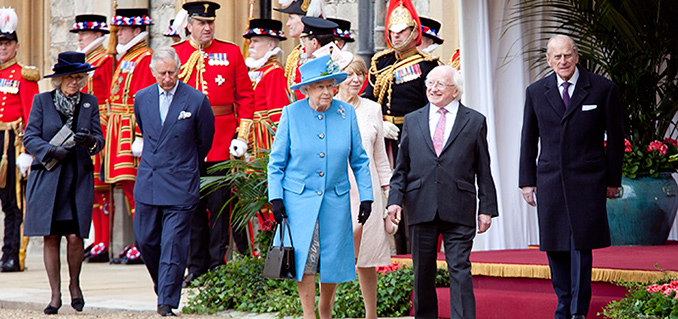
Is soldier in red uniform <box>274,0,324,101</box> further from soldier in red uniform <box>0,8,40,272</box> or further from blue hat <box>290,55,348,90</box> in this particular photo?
soldier in red uniform <box>0,8,40,272</box>

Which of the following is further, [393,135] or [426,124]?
[393,135]

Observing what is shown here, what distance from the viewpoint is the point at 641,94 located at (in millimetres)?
8453

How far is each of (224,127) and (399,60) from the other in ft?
6.31

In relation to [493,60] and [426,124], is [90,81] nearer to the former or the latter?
[493,60]

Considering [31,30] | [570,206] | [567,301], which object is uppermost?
[31,30]

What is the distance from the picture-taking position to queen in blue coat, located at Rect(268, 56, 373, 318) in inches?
237

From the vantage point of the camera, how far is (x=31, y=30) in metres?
15.9

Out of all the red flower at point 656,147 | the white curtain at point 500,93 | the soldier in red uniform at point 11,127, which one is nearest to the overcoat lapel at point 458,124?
the red flower at point 656,147

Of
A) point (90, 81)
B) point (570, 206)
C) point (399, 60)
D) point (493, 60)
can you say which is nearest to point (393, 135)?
point (399, 60)

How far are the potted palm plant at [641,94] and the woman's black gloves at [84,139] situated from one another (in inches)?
130

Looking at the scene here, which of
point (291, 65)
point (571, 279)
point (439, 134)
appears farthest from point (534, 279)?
point (291, 65)

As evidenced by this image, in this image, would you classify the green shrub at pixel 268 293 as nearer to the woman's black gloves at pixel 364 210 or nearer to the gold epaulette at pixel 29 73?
the woman's black gloves at pixel 364 210

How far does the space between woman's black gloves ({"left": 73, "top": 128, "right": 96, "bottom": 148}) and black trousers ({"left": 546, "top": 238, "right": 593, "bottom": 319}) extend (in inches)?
136

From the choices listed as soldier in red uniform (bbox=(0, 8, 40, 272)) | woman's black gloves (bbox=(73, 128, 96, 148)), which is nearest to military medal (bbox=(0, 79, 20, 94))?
soldier in red uniform (bbox=(0, 8, 40, 272))
